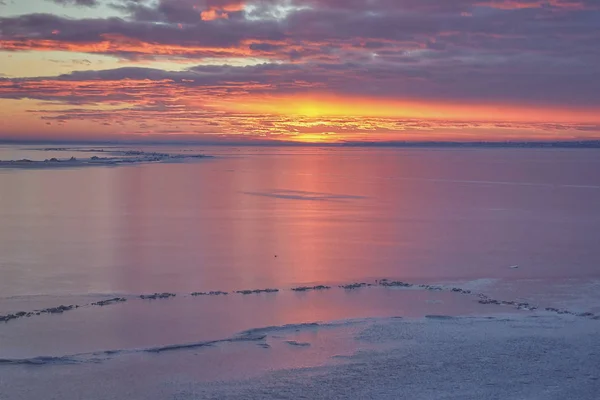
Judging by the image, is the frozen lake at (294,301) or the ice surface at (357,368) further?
the frozen lake at (294,301)

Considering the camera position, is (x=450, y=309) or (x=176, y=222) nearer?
(x=450, y=309)

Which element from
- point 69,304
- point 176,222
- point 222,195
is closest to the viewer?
point 69,304

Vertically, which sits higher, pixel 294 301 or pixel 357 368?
pixel 357 368

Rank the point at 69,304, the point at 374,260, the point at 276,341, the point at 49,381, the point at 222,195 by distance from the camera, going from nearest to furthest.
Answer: the point at 49,381 < the point at 276,341 < the point at 69,304 < the point at 374,260 < the point at 222,195

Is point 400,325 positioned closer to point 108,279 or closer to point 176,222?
point 108,279

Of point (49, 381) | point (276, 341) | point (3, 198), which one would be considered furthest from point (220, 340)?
point (3, 198)

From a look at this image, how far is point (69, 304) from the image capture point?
39.0ft

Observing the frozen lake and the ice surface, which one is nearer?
the ice surface

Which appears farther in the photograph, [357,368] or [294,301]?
[294,301]

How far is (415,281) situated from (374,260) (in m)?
2.29

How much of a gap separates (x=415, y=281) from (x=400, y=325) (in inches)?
134

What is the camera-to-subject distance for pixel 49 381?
8352 millimetres

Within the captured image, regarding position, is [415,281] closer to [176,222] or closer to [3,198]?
[176,222]

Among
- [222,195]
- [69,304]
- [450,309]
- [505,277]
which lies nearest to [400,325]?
[450,309]
